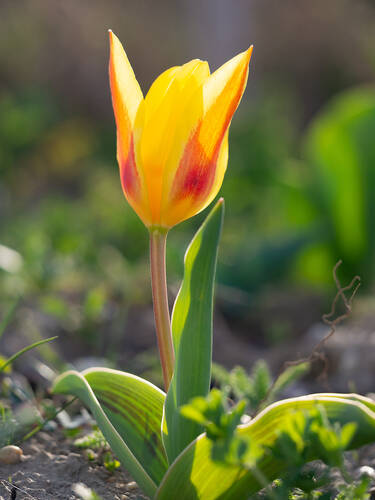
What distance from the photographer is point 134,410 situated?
1095 millimetres

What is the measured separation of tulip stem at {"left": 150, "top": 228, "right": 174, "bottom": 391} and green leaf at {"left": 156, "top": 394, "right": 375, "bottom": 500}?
0.18 meters

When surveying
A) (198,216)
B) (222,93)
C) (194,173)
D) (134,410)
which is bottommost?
(198,216)

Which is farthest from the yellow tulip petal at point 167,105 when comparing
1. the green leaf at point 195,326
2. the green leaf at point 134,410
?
the green leaf at point 134,410

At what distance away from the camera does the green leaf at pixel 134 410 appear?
107 cm

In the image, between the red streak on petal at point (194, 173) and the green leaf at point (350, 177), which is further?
the green leaf at point (350, 177)

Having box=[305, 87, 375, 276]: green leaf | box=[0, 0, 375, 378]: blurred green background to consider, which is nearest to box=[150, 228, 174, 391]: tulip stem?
box=[0, 0, 375, 378]: blurred green background

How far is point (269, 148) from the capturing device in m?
4.95

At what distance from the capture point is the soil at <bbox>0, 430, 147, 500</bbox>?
3.61 ft

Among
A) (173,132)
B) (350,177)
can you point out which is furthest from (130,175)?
(350,177)

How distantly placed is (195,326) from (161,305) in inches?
Result: 3.0

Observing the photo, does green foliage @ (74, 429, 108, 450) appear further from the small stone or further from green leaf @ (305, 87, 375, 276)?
green leaf @ (305, 87, 375, 276)

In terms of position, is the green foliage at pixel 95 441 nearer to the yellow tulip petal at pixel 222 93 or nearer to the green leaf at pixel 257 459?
the green leaf at pixel 257 459

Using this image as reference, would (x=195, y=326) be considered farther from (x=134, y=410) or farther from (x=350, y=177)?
(x=350, y=177)

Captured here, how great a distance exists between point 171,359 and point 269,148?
4.03m
